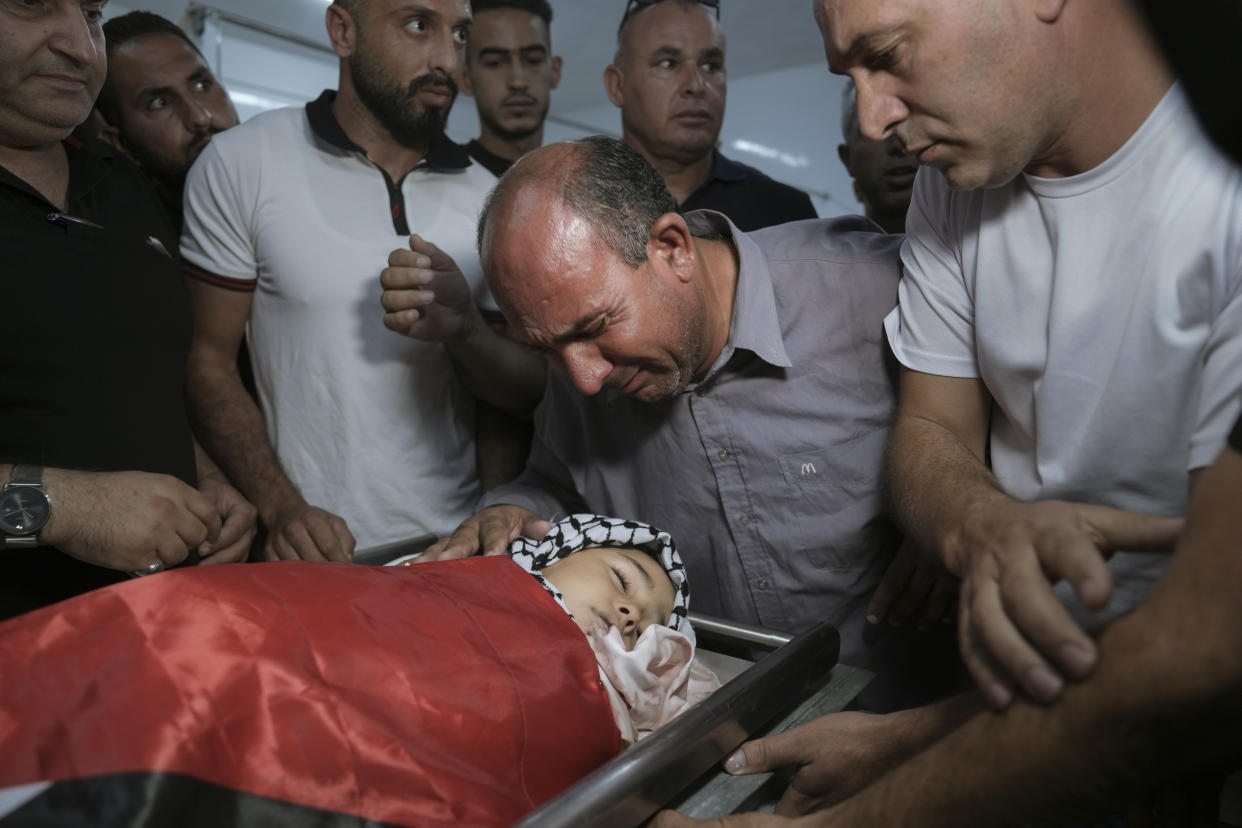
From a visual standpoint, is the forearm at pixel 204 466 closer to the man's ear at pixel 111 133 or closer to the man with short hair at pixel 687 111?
the man's ear at pixel 111 133

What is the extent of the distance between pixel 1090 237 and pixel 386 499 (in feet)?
6.15

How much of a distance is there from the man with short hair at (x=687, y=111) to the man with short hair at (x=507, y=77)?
0.34 metres

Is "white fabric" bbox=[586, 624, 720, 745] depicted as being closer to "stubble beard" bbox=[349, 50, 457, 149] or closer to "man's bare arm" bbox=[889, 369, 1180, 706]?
"man's bare arm" bbox=[889, 369, 1180, 706]

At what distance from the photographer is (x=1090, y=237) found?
125 cm

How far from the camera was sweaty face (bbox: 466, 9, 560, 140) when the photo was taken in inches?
128

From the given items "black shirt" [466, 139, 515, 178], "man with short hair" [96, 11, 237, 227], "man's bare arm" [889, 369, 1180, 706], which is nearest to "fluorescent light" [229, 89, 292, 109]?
"man with short hair" [96, 11, 237, 227]

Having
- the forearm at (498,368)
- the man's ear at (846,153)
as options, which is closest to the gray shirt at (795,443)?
the forearm at (498,368)

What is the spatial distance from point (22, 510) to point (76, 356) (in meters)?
0.38

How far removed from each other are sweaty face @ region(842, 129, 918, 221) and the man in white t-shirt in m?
1.42

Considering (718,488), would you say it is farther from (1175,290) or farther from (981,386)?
(1175,290)

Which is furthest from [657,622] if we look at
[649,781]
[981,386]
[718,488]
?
[981,386]

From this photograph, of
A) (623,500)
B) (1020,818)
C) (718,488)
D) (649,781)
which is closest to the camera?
(1020,818)

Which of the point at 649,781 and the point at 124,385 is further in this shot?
the point at 124,385

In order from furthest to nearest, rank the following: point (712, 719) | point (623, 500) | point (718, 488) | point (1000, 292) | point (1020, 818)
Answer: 1. point (623, 500)
2. point (718, 488)
3. point (1000, 292)
4. point (712, 719)
5. point (1020, 818)
